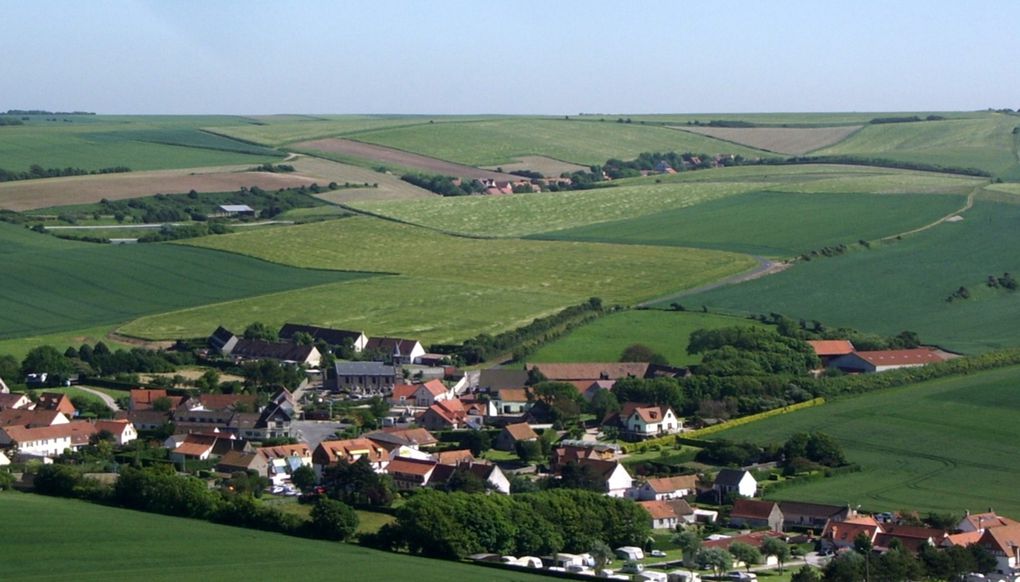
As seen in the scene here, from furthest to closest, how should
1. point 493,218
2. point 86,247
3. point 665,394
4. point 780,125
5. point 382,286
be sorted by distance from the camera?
point 780,125 → point 493,218 → point 86,247 → point 382,286 → point 665,394

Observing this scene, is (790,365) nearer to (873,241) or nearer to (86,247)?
(873,241)

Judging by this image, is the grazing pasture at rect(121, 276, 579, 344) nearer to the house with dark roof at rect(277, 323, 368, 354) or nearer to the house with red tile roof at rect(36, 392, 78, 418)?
the house with dark roof at rect(277, 323, 368, 354)

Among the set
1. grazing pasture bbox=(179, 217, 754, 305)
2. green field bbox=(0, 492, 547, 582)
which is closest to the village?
green field bbox=(0, 492, 547, 582)

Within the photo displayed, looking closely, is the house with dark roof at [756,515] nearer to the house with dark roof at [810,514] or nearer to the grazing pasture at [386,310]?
the house with dark roof at [810,514]

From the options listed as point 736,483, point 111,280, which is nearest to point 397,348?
point 111,280

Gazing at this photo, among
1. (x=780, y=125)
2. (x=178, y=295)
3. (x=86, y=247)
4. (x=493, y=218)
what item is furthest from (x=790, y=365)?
(x=780, y=125)

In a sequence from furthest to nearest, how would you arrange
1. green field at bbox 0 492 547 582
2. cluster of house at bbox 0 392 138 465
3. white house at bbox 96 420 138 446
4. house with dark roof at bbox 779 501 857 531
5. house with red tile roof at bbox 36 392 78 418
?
1. house with red tile roof at bbox 36 392 78 418
2. white house at bbox 96 420 138 446
3. cluster of house at bbox 0 392 138 465
4. house with dark roof at bbox 779 501 857 531
5. green field at bbox 0 492 547 582

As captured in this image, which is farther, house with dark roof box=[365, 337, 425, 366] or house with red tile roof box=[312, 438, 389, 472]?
house with dark roof box=[365, 337, 425, 366]

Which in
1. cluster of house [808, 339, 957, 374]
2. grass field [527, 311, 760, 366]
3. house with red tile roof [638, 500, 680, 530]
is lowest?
grass field [527, 311, 760, 366]
